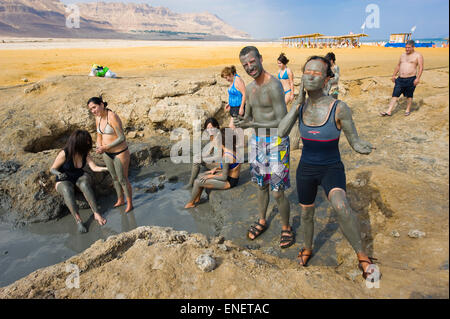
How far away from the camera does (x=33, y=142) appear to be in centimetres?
539

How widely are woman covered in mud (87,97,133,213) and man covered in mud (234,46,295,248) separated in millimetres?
1991

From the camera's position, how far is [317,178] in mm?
2264

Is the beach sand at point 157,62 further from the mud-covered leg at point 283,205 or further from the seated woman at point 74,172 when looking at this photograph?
the seated woman at point 74,172

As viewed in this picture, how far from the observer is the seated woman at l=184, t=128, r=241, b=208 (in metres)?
3.94

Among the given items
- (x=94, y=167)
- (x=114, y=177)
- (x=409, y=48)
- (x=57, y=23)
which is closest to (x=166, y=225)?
(x=114, y=177)

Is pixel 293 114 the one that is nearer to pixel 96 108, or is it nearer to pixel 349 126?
pixel 349 126

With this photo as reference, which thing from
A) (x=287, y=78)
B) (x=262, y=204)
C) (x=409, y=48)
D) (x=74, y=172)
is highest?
(x=409, y=48)

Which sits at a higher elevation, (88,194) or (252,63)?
(252,63)

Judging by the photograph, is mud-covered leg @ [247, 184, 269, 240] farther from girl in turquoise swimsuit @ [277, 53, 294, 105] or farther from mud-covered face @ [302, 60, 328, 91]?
girl in turquoise swimsuit @ [277, 53, 294, 105]

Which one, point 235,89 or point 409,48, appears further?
point 409,48

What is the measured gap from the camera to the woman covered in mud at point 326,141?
207cm

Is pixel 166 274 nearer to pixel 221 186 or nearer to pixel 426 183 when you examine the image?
pixel 221 186

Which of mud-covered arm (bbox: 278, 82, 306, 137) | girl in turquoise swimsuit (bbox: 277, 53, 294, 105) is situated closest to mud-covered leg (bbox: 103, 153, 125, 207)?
mud-covered arm (bbox: 278, 82, 306, 137)

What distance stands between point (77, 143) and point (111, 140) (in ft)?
1.48
